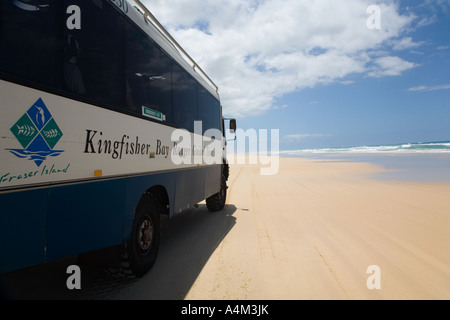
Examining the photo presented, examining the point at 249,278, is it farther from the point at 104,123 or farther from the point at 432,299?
the point at 104,123

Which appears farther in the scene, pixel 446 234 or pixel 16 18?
pixel 446 234

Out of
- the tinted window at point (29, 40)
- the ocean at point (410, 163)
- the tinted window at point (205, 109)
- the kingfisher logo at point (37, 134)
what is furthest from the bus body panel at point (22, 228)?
the ocean at point (410, 163)

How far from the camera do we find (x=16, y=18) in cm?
196

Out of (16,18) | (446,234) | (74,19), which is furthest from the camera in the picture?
(446,234)

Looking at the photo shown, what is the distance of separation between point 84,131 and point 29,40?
2.70 feet

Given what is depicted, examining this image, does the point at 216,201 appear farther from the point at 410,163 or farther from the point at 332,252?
the point at 410,163

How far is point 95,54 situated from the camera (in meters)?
2.71

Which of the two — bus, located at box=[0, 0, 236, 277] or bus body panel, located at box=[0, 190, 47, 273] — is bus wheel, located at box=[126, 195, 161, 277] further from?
bus body panel, located at box=[0, 190, 47, 273]

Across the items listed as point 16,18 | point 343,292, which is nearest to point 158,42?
point 16,18

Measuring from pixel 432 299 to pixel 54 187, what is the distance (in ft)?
13.0

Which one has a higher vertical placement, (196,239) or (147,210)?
(147,210)

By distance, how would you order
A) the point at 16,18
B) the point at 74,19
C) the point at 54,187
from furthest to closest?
1. the point at 74,19
2. the point at 54,187
3. the point at 16,18

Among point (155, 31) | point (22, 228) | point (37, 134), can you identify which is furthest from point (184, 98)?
point (22, 228)

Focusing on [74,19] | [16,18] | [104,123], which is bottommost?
[104,123]
